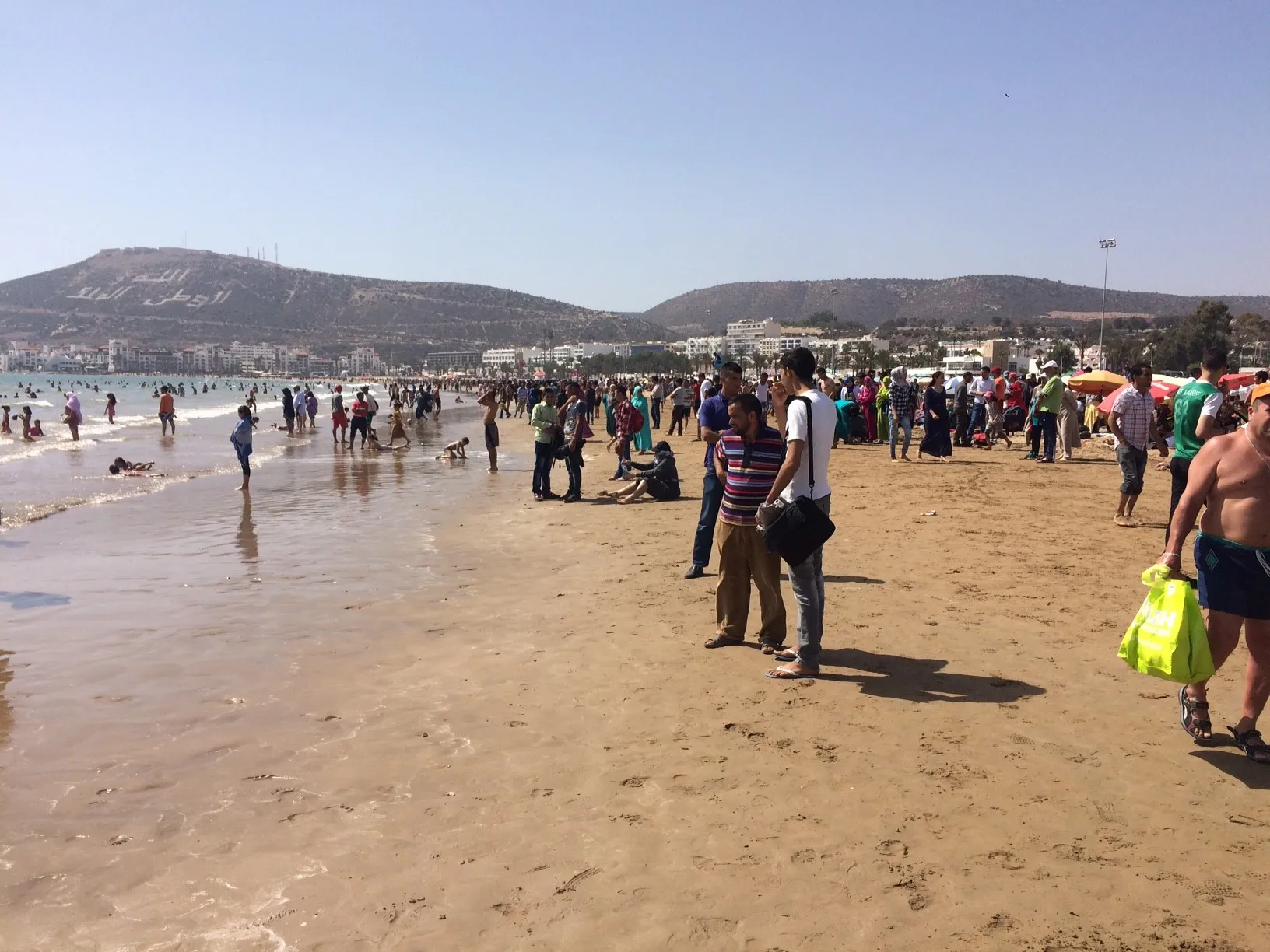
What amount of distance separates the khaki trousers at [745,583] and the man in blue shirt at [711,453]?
51.0 inches

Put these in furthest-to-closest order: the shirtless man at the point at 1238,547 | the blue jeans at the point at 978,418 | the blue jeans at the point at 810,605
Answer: the blue jeans at the point at 978,418 < the blue jeans at the point at 810,605 < the shirtless man at the point at 1238,547

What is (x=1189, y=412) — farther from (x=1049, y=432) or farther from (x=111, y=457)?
(x=111, y=457)

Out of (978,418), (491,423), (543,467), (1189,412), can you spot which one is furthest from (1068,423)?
(1189,412)

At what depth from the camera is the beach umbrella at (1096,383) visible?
67.2 feet

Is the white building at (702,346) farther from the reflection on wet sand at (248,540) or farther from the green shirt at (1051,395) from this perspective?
the reflection on wet sand at (248,540)

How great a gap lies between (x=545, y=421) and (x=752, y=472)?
7863mm

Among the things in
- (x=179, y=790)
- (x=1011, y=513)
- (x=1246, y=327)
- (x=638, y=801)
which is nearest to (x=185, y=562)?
(x=179, y=790)

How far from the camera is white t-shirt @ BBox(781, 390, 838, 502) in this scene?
5145 mm

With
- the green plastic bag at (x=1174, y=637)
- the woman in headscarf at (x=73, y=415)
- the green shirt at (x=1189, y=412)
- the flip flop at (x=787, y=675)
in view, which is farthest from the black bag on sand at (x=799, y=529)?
the woman in headscarf at (x=73, y=415)

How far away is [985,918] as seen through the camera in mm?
3000

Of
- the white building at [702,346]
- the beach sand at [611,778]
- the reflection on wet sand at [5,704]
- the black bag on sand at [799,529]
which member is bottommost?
the reflection on wet sand at [5,704]

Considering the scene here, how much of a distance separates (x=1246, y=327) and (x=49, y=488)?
85.4 metres

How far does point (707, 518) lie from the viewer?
787 cm

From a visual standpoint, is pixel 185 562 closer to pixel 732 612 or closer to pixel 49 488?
pixel 732 612
